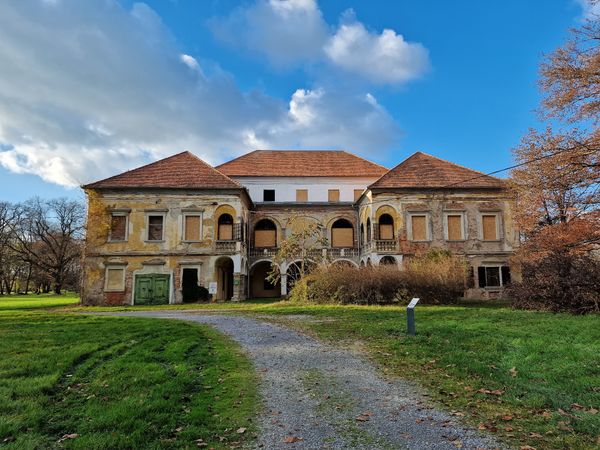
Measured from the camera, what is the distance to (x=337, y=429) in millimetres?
4574

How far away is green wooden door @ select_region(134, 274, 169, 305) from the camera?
2784cm

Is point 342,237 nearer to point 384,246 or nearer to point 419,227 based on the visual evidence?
point 384,246

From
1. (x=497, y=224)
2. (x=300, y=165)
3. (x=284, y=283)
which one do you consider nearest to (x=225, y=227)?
(x=284, y=283)

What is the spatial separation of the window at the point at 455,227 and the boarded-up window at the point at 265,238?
13.7 metres

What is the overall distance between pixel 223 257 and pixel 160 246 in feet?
14.0

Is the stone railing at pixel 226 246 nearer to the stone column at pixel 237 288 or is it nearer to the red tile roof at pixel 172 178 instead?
the stone column at pixel 237 288

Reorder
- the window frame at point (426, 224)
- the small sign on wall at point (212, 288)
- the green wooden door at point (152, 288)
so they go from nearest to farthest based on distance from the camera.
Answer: the green wooden door at point (152, 288), the small sign on wall at point (212, 288), the window frame at point (426, 224)

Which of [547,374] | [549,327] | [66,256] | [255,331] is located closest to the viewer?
[547,374]

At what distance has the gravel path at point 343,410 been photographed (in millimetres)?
4238

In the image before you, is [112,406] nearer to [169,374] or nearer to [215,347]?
[169,374]

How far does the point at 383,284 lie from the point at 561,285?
7100 mm

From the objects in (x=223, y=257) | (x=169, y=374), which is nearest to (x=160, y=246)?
(x=223, y=257)

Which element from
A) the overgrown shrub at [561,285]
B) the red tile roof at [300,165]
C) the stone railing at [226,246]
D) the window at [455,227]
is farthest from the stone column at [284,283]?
the overgrown shrub at [561,285]

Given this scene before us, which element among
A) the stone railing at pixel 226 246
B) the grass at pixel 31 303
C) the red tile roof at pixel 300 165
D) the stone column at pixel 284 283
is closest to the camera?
the grass at pixel 31 303
